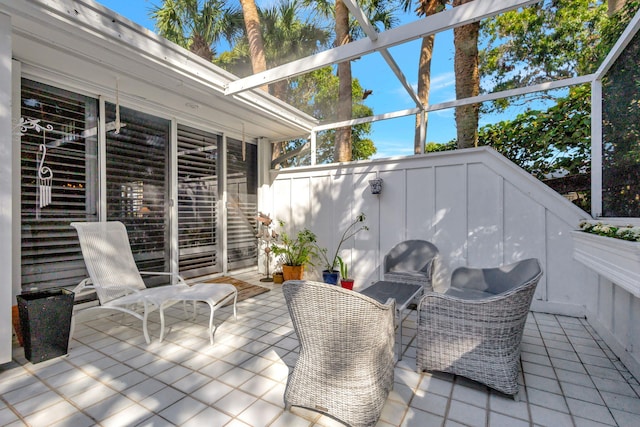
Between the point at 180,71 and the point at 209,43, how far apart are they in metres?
9.66

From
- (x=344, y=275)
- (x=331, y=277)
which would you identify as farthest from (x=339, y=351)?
(x=344, y=275)

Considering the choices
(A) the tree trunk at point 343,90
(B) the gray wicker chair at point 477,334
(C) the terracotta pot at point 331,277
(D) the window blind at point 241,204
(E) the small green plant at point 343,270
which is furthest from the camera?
(A) the tree trunk at point 343,90

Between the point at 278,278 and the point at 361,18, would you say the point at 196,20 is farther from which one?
the point at 361,18

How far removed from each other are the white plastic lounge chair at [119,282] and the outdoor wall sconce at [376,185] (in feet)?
8.60

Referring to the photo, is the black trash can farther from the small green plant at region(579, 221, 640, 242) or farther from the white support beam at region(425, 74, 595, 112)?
the white support beam at region(425, 74, 595, 112)

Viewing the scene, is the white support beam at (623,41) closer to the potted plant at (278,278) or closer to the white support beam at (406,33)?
the white support beam at (406,33)

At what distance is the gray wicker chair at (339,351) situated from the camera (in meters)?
1.50

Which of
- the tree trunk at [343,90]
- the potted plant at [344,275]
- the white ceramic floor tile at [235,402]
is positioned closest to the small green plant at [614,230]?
the white ceramic floor tile at [235,402]

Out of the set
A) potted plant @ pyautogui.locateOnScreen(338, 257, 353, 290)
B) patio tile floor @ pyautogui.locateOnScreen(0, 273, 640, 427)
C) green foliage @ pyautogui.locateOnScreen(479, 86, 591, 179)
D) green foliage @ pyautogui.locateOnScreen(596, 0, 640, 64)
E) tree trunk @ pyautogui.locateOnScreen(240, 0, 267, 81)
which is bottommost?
patio tile floor @ pyautogui.locateOnScreen(0, 273, 640, 427)

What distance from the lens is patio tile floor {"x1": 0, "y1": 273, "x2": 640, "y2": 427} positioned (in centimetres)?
174

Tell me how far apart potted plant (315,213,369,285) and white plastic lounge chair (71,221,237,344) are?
184 cm

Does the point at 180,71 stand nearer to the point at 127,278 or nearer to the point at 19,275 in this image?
the point at 127,278

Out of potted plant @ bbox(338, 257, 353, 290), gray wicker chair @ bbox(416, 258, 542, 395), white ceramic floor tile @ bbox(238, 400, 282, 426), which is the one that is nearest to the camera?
white ceramic floor tile @ bbox(238, 400, 282, 426)

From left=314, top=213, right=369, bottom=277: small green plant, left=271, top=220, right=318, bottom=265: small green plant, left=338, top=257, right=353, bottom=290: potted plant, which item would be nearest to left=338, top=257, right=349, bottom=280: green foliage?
left=338, top=257, right=353, bottom=290: potted plant
